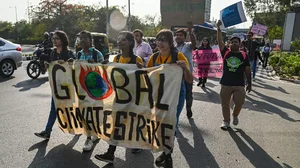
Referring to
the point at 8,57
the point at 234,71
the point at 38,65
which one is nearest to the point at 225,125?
the point at 234,71

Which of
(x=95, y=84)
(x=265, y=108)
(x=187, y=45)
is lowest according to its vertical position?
(x=265, y=108)

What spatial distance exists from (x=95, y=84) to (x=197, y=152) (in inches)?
69.3

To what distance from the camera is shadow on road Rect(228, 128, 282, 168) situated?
3.76m

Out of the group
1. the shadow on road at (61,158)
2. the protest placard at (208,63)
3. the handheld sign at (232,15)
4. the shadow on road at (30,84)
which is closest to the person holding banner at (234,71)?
the handheld sign at (232,15)

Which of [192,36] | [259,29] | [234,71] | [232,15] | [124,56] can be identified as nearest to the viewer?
[124,56]

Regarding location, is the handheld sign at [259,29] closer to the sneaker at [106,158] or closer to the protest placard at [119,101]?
the protest placard at [119,101]

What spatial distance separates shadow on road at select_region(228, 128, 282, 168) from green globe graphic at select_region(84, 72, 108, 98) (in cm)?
223

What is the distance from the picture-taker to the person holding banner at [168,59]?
11.0 ft

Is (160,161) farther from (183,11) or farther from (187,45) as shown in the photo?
(183,11)

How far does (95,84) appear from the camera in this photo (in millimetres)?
3850

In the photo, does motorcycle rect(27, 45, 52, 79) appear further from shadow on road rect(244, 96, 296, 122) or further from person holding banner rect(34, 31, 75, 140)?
shadow on road rect(244, 96, 296, 122)

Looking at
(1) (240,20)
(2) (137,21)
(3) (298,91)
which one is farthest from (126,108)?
(2) (137,21)

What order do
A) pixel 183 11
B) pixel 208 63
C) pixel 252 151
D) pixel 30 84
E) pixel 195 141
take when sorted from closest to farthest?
1. pixel 252 151
2. pixel 195 141
3. pixel 183 11
4. pixel 30 84
5. pixel 208 63

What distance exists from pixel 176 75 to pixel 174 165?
1197mm
